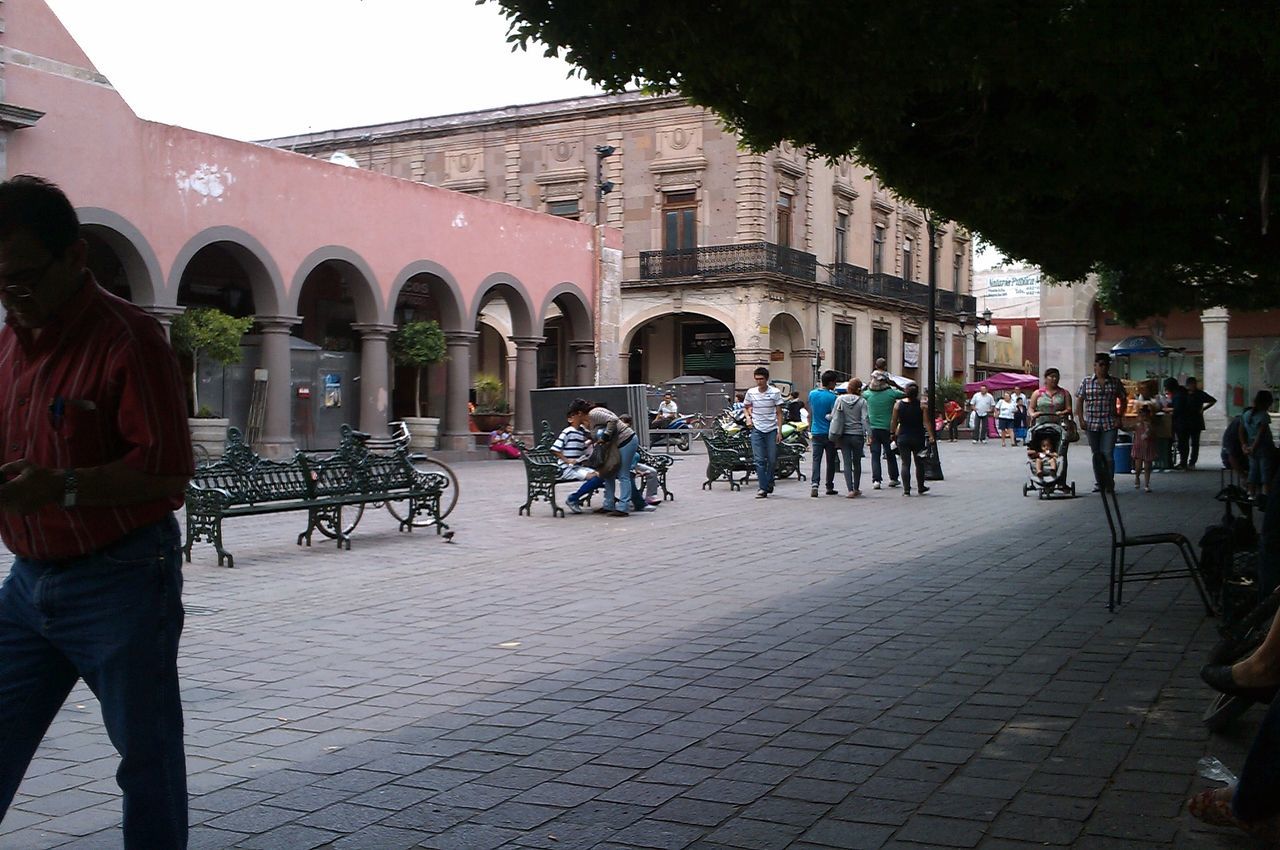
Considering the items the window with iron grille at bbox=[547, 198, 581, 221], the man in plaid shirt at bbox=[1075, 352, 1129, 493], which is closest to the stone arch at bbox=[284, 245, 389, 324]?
the man in plaid shirt at bbox=[1075, 352, 1129, 493]

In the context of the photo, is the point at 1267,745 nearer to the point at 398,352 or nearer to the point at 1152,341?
the point at 398,352

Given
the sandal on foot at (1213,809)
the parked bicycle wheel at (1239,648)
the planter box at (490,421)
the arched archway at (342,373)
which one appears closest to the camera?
the sandal on foot at (1213,809)

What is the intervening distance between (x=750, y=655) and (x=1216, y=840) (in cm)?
306

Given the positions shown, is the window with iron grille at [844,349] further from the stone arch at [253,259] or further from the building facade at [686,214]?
the stone arch at [253,259]

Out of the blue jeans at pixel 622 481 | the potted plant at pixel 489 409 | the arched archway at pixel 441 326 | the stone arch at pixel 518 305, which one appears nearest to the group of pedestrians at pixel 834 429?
the blue jeans at pixel 622 481

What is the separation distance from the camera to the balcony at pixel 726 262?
1522 inches

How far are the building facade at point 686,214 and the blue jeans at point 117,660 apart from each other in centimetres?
3346

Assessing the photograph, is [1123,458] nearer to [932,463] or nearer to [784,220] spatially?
[932,463]

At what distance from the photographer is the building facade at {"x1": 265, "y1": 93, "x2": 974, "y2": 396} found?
128ft

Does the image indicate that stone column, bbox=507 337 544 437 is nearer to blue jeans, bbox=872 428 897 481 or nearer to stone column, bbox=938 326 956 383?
blue jeans, bbox=872 428 897 481

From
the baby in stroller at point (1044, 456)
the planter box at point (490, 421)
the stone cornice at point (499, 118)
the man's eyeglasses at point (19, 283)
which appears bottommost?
the baby in stroller at point (1044, 456)

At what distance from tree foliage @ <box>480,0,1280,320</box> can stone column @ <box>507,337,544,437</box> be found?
18221 mm

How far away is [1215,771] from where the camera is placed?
418 centimetres

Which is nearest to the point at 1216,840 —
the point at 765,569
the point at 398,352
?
the point at 765,569
